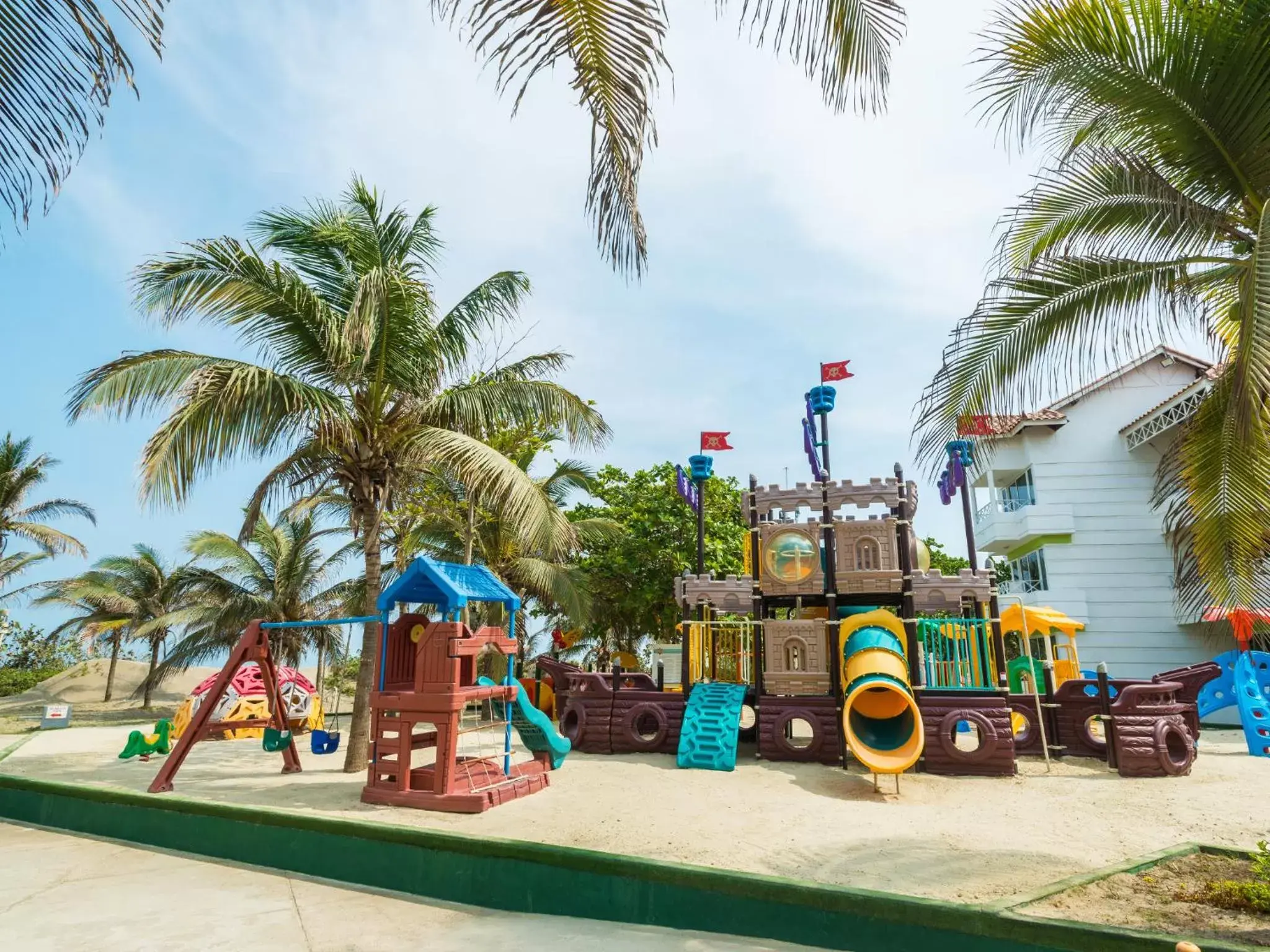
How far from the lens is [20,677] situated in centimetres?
3247

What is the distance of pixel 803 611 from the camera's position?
14516mm

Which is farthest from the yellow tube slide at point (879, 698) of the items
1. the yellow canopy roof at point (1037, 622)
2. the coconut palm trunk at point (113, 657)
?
the coconut palm trunk at point (113, 657)

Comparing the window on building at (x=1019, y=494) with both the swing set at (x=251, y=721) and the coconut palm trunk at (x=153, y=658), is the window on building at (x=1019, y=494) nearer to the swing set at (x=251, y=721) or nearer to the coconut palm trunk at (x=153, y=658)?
the swing set at (x=251, y=721)

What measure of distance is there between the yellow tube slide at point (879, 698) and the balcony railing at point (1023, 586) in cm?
1309

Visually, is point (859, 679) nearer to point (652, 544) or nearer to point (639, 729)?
point (639, 729)

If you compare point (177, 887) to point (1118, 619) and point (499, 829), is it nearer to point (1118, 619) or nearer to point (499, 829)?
point (499, 829)

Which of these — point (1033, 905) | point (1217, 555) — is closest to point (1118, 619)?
point (1217, 555)

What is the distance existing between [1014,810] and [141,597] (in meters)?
32.1

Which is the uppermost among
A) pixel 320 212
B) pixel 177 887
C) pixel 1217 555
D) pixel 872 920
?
pixel 320 212

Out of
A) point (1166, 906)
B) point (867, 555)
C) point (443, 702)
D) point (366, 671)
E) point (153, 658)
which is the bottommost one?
point (1166, 906)

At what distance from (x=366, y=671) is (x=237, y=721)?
1796 millimetres

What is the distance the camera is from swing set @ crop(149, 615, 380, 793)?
8930 millimetres

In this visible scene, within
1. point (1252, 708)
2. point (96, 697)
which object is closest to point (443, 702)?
point (1252, 708)

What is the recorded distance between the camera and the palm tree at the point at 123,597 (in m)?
27.6
